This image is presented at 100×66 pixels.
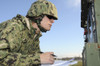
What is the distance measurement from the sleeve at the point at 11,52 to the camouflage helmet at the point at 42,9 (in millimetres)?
1174

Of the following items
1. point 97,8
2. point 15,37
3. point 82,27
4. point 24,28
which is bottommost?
point 15,37

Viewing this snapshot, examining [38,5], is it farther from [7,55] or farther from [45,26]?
[7,55]

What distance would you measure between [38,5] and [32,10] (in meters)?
0.24

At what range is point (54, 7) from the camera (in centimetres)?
431

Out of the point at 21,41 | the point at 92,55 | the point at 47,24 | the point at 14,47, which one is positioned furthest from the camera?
the point at 92,55

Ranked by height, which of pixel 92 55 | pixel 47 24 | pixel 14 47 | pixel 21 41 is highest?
pixel 47 24

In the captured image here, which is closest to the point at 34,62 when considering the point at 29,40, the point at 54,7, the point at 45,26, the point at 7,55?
the point at 7,55

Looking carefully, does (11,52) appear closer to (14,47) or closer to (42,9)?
(14,47)

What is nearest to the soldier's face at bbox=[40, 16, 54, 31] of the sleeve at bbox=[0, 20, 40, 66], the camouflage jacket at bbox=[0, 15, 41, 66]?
the camouflage jacket at bbox=[0, 15, 41, 66]

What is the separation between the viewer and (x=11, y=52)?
278 centimetres

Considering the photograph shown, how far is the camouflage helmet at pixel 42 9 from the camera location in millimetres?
3865

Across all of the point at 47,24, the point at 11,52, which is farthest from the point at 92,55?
the point at 11,52

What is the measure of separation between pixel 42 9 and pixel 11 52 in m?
1.70

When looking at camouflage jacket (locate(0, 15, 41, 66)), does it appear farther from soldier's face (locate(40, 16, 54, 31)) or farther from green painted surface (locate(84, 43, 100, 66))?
green painted surface (locate(84, 43, 100, 66))
